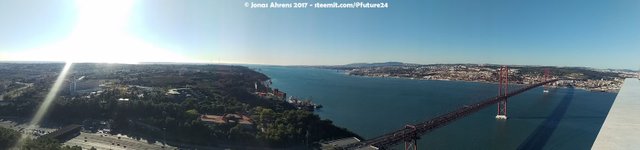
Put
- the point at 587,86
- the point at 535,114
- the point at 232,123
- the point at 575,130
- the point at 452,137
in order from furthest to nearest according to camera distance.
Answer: the point at 587,86 → the point at 535,114 → the point at 575,130 → the point at 452,137 → the point at 232,123

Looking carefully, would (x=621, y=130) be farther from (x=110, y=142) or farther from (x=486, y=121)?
(x=486, y=121)

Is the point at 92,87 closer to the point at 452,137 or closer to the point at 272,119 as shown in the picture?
the point at 272,119

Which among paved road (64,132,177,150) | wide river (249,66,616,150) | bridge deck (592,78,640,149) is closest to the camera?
bridge deck (592,78,640,149)

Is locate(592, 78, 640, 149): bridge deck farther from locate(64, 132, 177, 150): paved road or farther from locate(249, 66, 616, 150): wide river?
locate(64, 132, 177, 150): paved road

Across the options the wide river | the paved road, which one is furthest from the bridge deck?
the paved road

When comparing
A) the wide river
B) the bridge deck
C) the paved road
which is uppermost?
the bridge deck

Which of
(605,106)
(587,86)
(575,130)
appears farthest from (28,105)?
(587,86)

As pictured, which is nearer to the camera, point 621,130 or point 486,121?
point 621,130

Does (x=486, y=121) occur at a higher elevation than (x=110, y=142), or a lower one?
lower

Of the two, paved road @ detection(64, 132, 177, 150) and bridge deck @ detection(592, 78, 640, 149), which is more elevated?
bridge deck @ detection(592, 78, 640, 149)

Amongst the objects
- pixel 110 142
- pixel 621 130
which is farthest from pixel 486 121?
pixel 621 130

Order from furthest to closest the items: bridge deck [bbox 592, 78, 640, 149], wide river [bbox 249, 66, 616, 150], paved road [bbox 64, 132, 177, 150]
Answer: wide river [bbox 249, 66, 616, 150] < paved road [bbox 64, 132, 177, 150] < bridge deck [bbox 592, 78, 640, 149]
